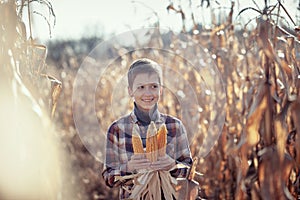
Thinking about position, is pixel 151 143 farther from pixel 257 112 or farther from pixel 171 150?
pixel 257 112

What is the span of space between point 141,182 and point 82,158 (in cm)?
270

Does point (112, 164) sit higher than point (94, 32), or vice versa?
point (94, 32)

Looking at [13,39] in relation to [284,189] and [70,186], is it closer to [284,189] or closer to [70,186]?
[284,189]

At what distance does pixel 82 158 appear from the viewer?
4.09m

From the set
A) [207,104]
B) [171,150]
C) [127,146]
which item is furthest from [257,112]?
[207,104]

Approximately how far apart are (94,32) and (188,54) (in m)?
16.1

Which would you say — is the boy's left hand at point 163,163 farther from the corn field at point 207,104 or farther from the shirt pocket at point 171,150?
the corn field at point 207,104

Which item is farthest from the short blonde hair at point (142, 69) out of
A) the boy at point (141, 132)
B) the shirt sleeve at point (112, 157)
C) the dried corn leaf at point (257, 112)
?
the dried corn leaf at point (257, 112)

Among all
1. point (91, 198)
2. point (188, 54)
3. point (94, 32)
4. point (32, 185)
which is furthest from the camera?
point (94, 32)

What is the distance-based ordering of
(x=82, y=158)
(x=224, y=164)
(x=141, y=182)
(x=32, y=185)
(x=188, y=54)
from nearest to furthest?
(x=32, y=185), (x=141, y=182), (x=224, y=164), (x=188, y=54), (x=82, y=158)

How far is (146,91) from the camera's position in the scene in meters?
1.45

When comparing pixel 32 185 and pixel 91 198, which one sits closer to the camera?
pixel 32 185

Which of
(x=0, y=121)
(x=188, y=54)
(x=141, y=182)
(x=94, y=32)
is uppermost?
(x=94, y=32)

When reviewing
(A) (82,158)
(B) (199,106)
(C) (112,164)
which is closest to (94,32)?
(A) (82,158)
